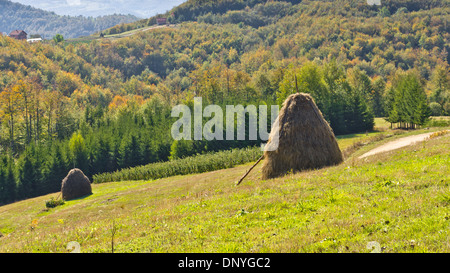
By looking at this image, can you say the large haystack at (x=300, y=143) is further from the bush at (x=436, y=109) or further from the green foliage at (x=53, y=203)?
the bush at (x=436, y=109)

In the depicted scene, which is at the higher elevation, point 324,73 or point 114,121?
point 324,73

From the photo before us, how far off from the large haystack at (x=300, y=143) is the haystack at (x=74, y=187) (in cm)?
3230

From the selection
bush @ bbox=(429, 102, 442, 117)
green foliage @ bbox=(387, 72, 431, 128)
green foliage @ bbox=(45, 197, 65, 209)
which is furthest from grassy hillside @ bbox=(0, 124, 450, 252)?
bush @ bbox=(429, 102, 442, 117)

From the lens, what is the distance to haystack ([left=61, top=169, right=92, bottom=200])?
1757 inches

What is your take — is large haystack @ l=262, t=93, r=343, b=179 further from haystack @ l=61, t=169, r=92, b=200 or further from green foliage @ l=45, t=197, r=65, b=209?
haystack @ l=61, t=169, r=92, b=200

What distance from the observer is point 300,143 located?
21375 millimetres

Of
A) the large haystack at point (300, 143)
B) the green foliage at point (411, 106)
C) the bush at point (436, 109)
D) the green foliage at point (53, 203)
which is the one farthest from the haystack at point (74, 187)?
the bush at point (436, 109)

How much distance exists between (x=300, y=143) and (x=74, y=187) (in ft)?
115

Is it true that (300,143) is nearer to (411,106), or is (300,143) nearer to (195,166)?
(195,166)

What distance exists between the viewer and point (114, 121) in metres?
104

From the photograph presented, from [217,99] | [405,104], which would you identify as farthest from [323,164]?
[217,99]

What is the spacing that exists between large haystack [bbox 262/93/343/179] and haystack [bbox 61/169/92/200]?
32.3 meters
